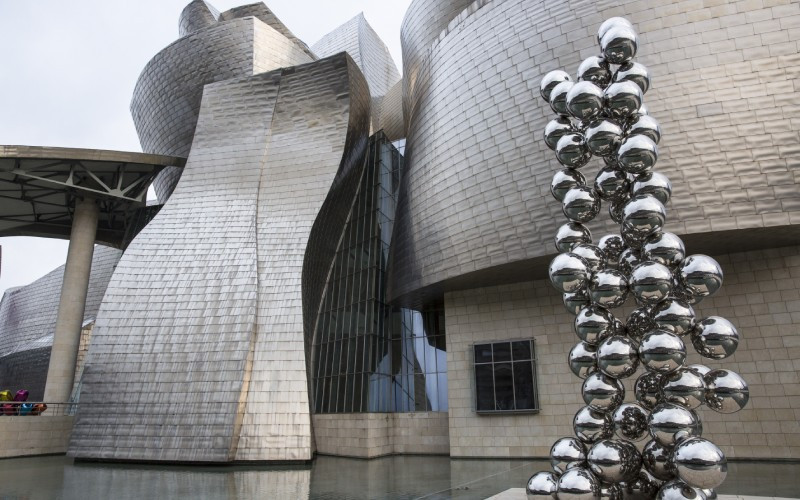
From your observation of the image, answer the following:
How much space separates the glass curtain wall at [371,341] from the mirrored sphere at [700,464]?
1300 centimetres

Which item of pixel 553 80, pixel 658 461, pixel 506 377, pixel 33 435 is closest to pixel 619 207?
pixel 553 80

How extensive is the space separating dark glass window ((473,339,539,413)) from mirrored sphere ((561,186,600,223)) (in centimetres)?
1022

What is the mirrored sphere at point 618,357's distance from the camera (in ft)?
16.5

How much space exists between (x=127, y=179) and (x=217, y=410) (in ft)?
42.8

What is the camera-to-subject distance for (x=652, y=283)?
4996mm

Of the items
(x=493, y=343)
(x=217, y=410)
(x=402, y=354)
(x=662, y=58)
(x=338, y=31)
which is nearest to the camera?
(x=662, y=58)

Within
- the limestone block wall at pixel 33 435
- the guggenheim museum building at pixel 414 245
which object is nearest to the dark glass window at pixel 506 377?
the guggenheim museum building at pixel 414 245

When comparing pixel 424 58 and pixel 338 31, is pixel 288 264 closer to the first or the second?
pixel 424 58

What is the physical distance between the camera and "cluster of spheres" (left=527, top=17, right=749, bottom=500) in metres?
4.84

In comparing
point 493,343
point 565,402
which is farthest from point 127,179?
point 565,402

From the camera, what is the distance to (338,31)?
114 feet

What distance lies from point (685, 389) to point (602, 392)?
2.40 feet

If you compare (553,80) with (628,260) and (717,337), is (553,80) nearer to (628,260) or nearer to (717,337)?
(628,260)

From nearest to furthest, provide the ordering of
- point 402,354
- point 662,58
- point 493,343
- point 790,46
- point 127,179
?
1. point 790,46
2. point 662,58
3. point 493,343
4. point 402,354
5. point 127,179
